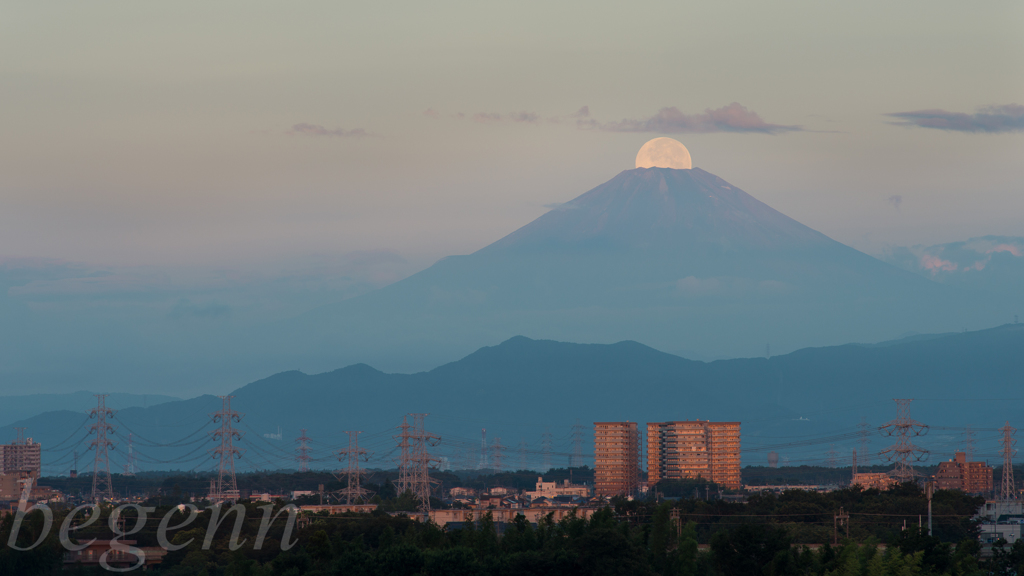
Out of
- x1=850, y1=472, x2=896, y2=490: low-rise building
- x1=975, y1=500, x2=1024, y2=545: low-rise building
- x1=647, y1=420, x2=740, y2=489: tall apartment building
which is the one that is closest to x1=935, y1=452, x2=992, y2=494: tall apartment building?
x1=850, y1=472, x2=896, y2=490: low-rise building

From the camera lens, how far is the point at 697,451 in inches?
7185

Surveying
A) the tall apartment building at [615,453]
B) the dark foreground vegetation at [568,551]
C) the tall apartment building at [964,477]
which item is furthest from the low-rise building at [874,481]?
the dark foreground vegetation at [568,551]

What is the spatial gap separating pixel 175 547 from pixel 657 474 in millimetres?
122313

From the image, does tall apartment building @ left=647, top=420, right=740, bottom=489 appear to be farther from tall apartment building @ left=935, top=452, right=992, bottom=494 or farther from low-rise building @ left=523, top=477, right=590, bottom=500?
tall apartment building @ left=935, top=452, right=992, bottom=494

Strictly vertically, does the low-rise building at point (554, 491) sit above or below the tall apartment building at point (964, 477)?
below

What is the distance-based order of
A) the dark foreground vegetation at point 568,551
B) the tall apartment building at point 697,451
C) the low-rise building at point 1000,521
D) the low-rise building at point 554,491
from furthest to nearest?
1. the tall apartment building at point 697,451
2. the low-rise building at point 554,491
3. the low-rise building at point 1000,521
4. the dark foreground vegetation at point 568,551

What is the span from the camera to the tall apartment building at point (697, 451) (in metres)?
180

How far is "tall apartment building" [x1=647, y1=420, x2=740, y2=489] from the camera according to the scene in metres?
180

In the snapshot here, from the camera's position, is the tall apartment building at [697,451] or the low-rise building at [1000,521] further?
the tall apartment building at [697,451]

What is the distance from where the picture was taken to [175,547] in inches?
2844

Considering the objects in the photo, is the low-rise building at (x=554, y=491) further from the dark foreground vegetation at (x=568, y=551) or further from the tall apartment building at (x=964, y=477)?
the dark foreground vegetation at (x=568, y=551)

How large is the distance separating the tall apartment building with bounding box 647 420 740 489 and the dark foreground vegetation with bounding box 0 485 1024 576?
9419 centimetres

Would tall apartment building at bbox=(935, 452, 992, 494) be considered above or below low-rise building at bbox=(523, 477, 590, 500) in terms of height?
above

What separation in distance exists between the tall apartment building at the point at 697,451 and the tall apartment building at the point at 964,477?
90.7 ft
